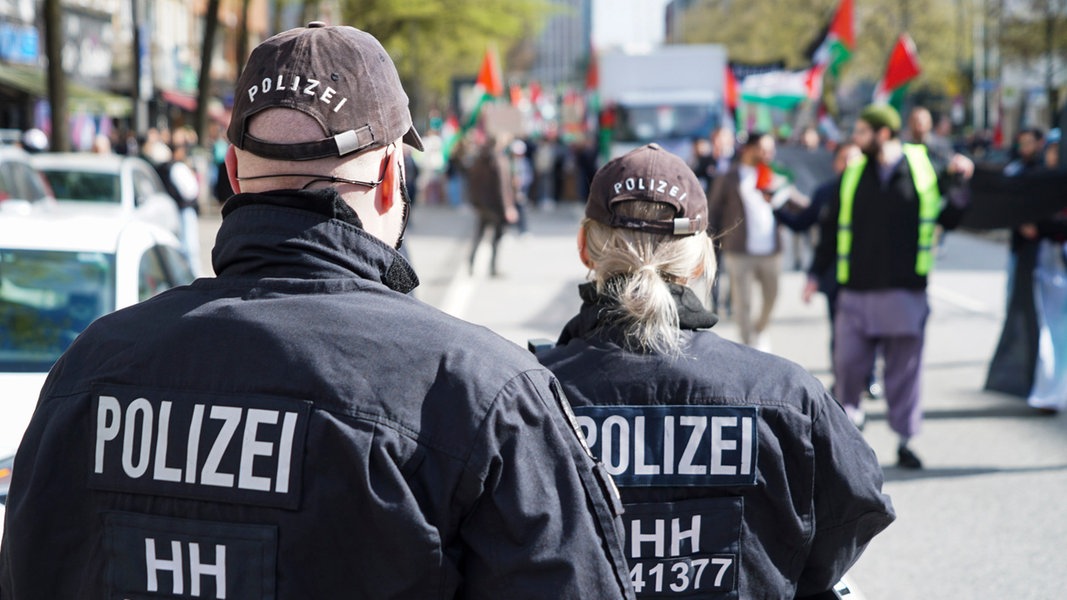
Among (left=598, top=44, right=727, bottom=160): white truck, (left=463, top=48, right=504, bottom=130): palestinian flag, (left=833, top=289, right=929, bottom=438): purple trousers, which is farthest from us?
(left=598, top=44, right=727, bottom=160): white truck

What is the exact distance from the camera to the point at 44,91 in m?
26.1

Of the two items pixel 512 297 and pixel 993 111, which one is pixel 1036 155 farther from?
pixel 993 111

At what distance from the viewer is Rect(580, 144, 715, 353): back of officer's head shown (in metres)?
2.84

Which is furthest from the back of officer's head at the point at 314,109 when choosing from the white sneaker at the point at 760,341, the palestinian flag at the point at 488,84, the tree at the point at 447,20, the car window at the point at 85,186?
the tree at the point at 447,20

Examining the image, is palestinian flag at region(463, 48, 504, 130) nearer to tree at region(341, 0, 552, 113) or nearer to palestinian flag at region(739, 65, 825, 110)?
palestinian flag at region(739, 65, 825, 110)

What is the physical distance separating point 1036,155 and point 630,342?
35.4 feet

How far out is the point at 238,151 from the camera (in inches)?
72.4

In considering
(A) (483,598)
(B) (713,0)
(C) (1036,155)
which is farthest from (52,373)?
(B) (713,0)

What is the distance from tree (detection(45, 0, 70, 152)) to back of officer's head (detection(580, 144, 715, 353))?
54.0 ft

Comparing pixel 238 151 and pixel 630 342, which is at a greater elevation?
pixel 238 151

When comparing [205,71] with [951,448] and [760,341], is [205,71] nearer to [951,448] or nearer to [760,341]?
[760,341]

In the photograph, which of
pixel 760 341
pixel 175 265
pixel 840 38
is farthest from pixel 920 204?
pixel 840 38

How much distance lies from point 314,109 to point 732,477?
120 centimetres

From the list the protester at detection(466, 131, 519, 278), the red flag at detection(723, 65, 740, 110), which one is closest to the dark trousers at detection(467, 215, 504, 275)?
the protester at detection(466, 131, 519, 278)
